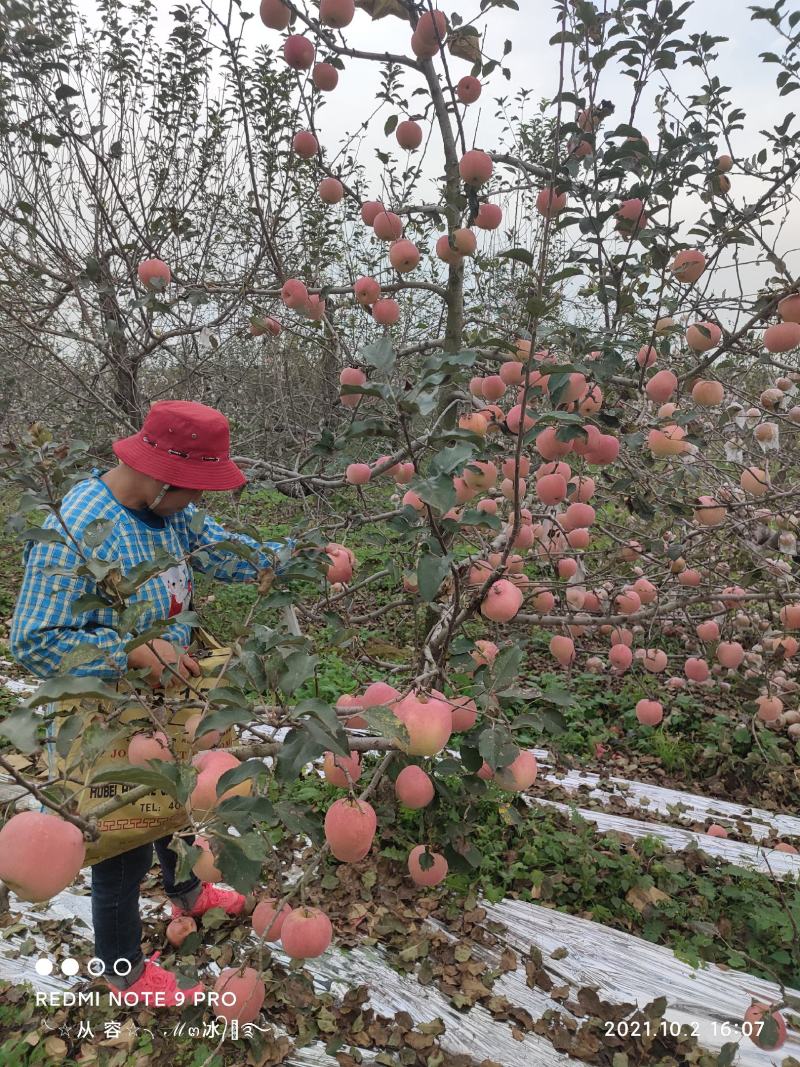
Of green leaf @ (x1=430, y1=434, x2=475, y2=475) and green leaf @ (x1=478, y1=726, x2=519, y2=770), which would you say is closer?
green leaf @ (x1=430, y1=434, x2=475, y2=475)

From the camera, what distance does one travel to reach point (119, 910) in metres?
1.80

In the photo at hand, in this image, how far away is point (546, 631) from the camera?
4.70 metres

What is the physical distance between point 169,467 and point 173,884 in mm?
1312

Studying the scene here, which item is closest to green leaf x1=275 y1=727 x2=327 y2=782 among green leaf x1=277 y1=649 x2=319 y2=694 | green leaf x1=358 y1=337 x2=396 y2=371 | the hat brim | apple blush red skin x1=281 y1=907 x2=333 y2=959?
green leaf x1=277 y1=649 x2=319 y2=694

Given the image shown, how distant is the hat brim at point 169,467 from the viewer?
1.63 m

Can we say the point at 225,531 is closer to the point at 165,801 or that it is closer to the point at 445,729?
the point at 165,801

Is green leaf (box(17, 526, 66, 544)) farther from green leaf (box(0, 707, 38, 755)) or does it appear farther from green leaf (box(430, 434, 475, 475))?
green leaf (box(430, 434, 475, 475))

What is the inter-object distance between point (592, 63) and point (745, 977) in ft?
8.75

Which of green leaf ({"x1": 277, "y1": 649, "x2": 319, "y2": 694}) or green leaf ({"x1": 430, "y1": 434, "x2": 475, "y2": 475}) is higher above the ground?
green leaf ({"x1": 430, "y1": 434, "x2": 475, "y2": 475})

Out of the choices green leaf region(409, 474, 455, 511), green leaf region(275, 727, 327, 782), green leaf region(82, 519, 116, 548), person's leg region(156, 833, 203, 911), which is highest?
green leaf region(409, 474, 455, 511)

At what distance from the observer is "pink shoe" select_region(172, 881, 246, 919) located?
85.3 inches

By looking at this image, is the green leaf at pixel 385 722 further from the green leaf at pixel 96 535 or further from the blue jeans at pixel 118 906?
the blue jeans at pixel 118 906

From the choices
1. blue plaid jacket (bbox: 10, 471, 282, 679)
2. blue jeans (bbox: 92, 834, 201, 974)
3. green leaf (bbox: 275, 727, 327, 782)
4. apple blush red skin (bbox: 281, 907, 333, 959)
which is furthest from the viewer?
blue jeans (bbox: 92, 834, 201, 974)

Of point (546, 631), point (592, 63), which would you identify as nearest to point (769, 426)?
point (592, 63)
